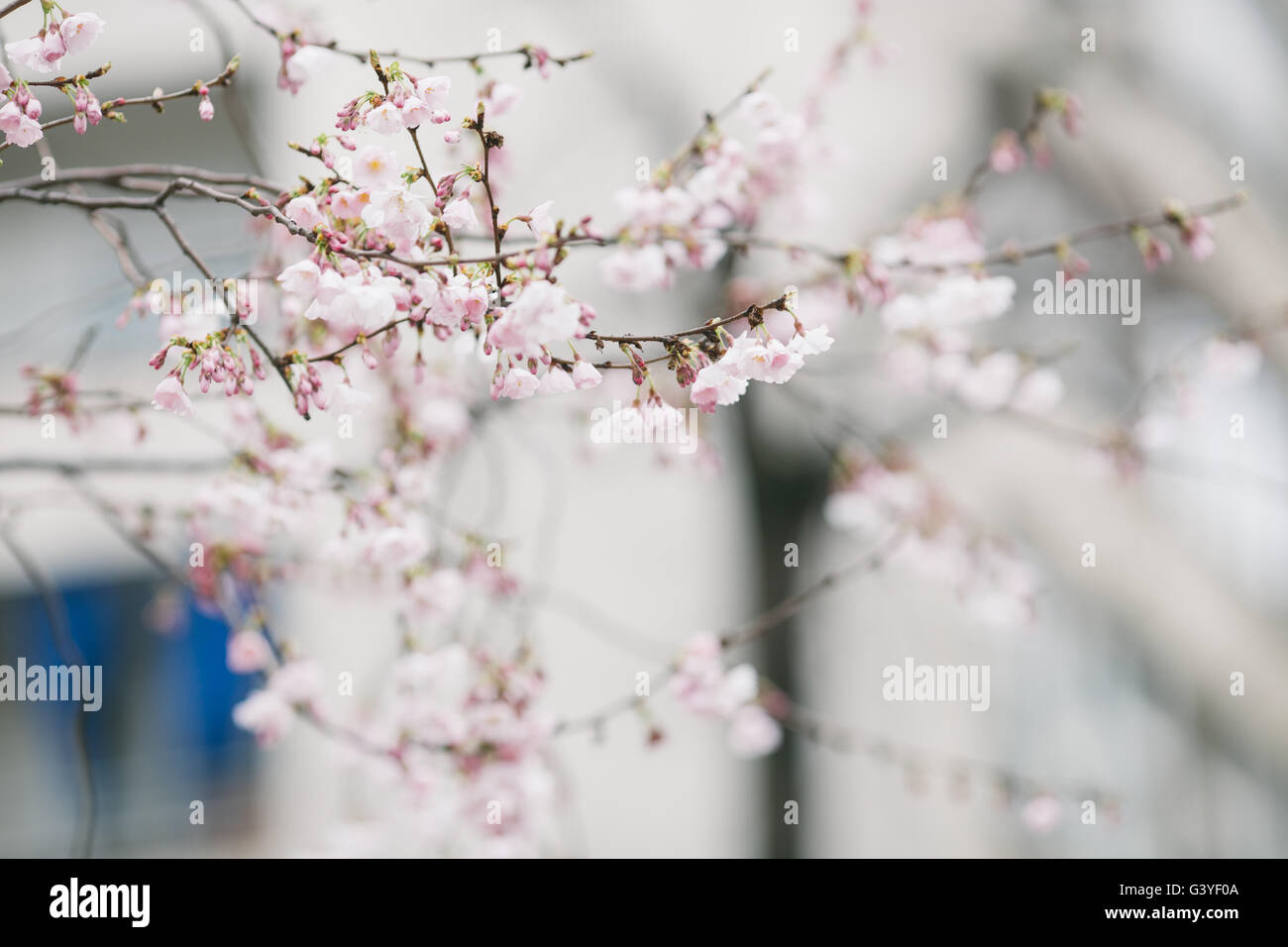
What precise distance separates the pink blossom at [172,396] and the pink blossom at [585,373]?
44 centimetres

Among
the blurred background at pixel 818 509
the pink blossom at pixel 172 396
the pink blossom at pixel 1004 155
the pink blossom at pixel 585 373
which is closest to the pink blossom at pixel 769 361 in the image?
the pink blossom at pixel 585 373

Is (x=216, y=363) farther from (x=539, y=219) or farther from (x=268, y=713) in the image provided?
(x=268, y=713)

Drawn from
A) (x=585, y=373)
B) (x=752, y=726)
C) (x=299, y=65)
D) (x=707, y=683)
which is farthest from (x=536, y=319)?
(x=752, y=726)

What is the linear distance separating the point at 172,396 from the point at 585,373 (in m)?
0.47

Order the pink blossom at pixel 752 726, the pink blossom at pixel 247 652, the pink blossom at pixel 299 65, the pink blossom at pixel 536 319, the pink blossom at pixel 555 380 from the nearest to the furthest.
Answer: the pink blossom at pixel 536 319 < the pink blossom at pixel 555 380 < the pink blossom at pixel 299 65 < the pink blossom at pixel 247 652 < the pink blossom at pixel 752 726

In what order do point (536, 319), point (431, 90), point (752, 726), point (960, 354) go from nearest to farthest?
point (536, 319)
point (431, 90)
point (752, 726)
point (960, 354)

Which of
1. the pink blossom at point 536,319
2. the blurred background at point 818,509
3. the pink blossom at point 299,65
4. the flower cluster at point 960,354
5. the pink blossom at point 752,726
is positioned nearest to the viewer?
the pink blossom at point 536,319

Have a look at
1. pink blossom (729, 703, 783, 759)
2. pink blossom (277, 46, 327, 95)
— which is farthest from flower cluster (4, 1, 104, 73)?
pink blossom (729, 703, 783, 759)

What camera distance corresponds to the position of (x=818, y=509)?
4152 millimetres

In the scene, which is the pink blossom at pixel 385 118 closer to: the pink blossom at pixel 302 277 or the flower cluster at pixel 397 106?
the flower cluster at pixel 397 106

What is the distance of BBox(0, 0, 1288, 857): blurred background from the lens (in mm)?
4023

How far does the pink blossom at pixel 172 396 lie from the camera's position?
1049mm
